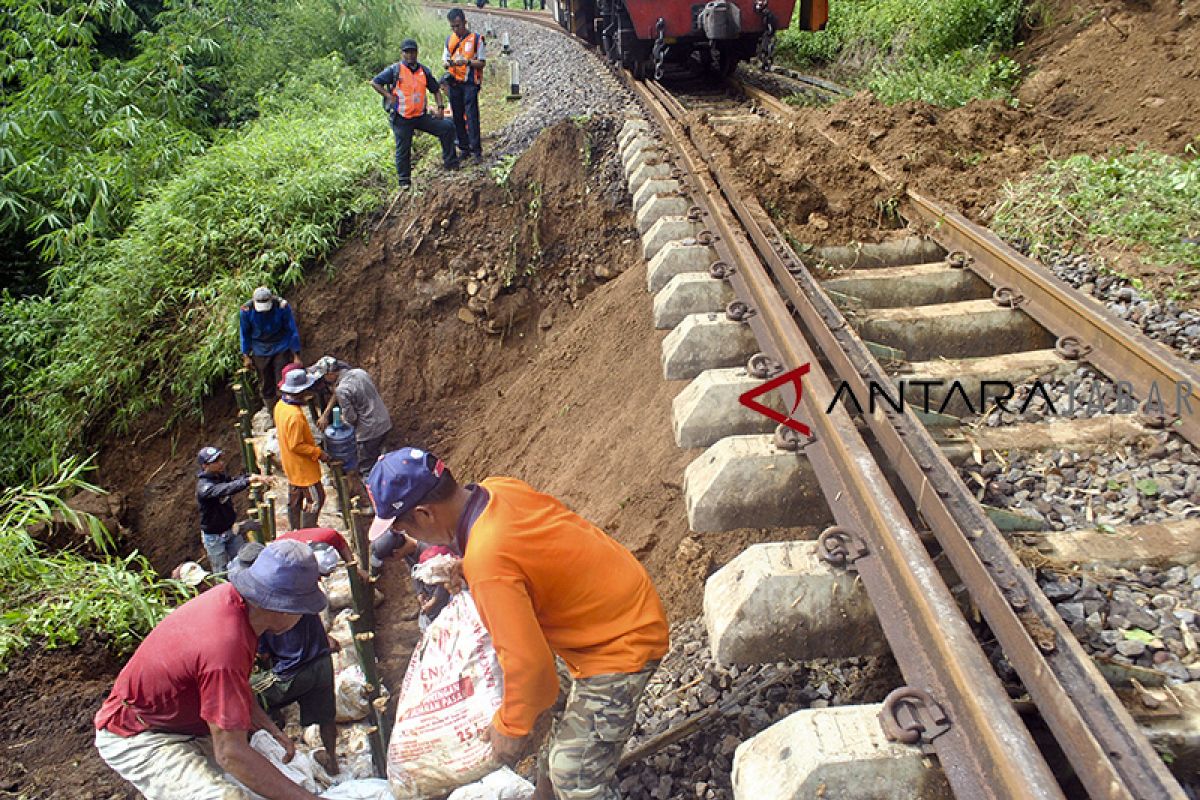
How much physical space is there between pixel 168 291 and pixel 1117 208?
8.16 metres

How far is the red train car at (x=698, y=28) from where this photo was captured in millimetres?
8703

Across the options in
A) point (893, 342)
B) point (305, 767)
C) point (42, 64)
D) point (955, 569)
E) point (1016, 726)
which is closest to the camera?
point (1016, 726)

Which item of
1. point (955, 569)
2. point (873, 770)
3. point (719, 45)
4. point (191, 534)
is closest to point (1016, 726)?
point (873, 770)

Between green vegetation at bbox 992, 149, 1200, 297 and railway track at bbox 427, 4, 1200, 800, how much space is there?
41cm

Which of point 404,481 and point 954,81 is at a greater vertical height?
point 954,81

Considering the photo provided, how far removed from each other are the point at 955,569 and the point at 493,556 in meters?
1.44

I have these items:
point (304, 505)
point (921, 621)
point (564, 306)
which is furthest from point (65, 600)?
point (921, 621)


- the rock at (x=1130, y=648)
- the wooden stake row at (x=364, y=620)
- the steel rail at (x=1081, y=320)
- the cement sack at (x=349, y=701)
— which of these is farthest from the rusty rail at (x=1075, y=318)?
the cement sack at (x=349, y=701)

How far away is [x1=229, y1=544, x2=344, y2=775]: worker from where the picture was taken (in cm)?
363

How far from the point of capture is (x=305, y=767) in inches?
130

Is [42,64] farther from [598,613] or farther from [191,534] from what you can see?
[598,613]

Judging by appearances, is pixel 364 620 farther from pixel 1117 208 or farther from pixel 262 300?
pixel 1117 208

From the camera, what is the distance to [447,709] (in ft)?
8.64

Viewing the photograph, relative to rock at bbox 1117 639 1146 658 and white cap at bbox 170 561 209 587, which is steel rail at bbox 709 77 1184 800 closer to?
rock at bbox 1117 639 1146 658
